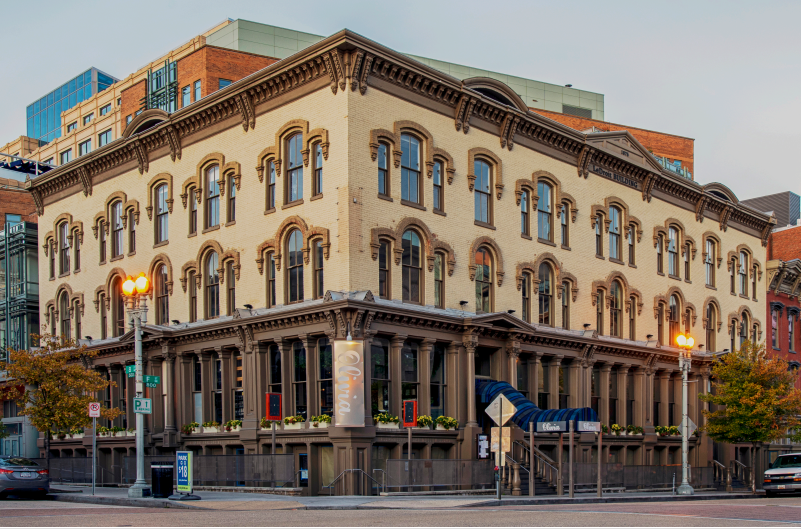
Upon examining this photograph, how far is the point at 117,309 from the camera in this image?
42.3m

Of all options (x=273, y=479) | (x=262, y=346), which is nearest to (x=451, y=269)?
(x=262, y=346)

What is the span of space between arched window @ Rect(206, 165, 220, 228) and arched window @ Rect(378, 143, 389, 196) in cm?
769

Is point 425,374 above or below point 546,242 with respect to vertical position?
below

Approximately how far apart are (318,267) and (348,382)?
4411 millimetres

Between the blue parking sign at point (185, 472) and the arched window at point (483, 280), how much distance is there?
46.3 ft

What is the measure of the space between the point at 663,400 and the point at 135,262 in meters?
26.3

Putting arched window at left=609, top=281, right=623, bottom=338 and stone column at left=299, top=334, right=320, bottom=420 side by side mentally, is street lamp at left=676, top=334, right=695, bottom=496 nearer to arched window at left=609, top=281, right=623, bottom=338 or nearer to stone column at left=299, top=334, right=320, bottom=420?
arched window at left=609, top=281, right=623, bottom=338

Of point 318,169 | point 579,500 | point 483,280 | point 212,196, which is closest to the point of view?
point 579,500

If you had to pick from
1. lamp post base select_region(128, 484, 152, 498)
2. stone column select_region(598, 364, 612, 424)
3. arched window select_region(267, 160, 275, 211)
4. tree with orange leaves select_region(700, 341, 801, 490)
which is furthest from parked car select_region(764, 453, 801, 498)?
lamp post base select_region(128, 484, 152, 498)

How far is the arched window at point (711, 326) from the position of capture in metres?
50.7

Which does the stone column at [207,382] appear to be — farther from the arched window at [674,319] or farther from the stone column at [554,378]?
the arched window at [674,319]

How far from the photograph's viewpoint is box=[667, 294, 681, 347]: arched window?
155ft

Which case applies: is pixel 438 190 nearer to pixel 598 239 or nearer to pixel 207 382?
pixel 598 239

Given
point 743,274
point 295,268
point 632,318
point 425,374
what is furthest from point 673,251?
point 295,268
